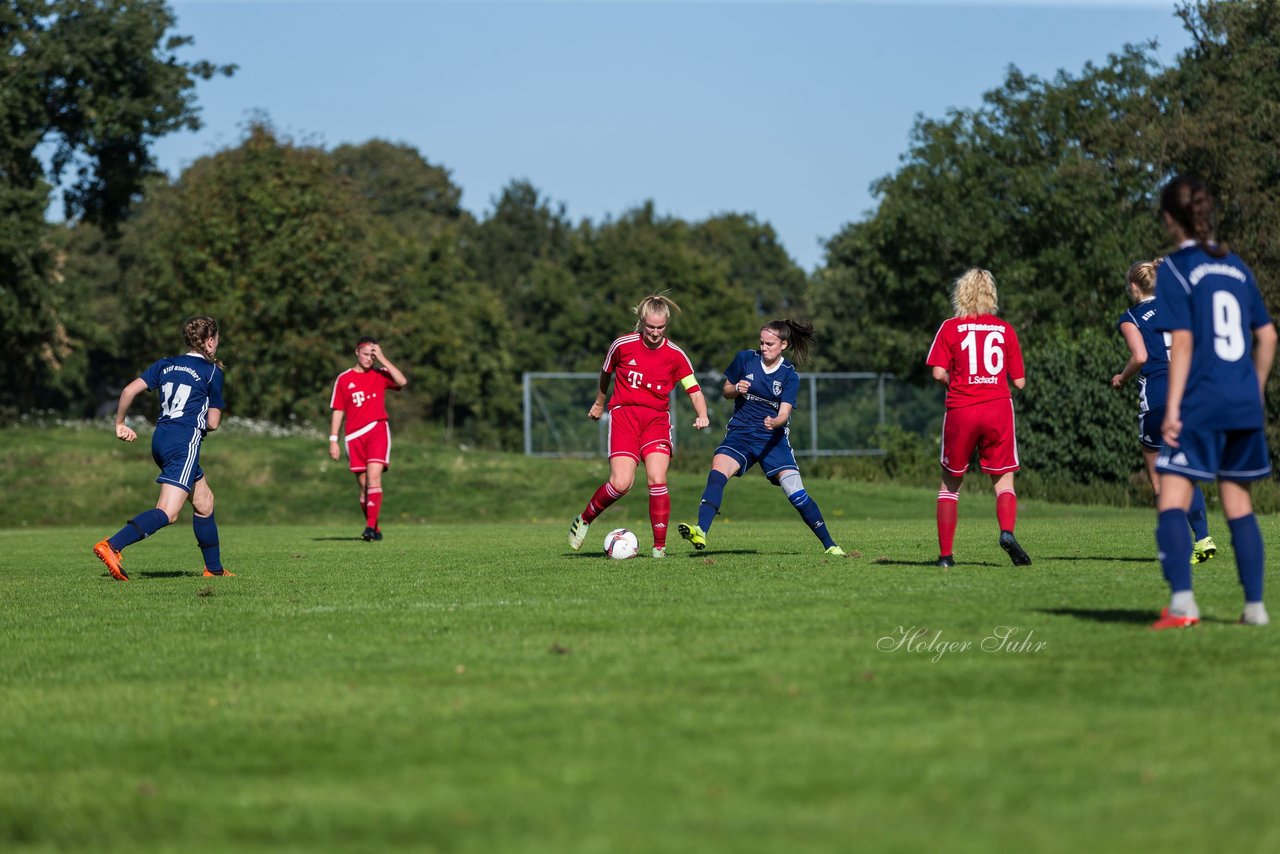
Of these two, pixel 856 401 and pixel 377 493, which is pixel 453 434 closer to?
pixel 856 401

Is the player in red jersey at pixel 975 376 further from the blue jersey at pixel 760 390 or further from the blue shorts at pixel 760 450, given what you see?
the blue shorts at pixel 760 450

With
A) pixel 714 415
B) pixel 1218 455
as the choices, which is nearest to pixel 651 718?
pixel 1218 455

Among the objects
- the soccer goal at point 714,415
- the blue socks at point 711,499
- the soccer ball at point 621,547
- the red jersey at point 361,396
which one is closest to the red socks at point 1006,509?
the blue socks at point 711,499

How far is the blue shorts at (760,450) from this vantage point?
44.8 ft

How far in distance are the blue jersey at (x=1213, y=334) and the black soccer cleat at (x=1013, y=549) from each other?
13.7ft

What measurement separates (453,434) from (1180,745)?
5147cm

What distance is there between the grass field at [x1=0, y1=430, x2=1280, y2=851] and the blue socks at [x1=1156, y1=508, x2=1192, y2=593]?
1.07ft

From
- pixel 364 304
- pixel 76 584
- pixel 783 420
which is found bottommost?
pixel 76 584

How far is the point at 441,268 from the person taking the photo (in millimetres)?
69312

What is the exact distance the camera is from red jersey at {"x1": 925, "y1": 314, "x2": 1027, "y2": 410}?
37.7 feet

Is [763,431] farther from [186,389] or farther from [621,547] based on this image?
[186,389]

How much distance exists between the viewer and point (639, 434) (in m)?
13.6

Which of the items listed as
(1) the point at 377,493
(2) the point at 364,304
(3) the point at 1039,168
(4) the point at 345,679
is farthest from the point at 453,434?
(4) the point at 345,679

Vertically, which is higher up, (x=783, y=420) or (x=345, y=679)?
(x=783, y=420)
